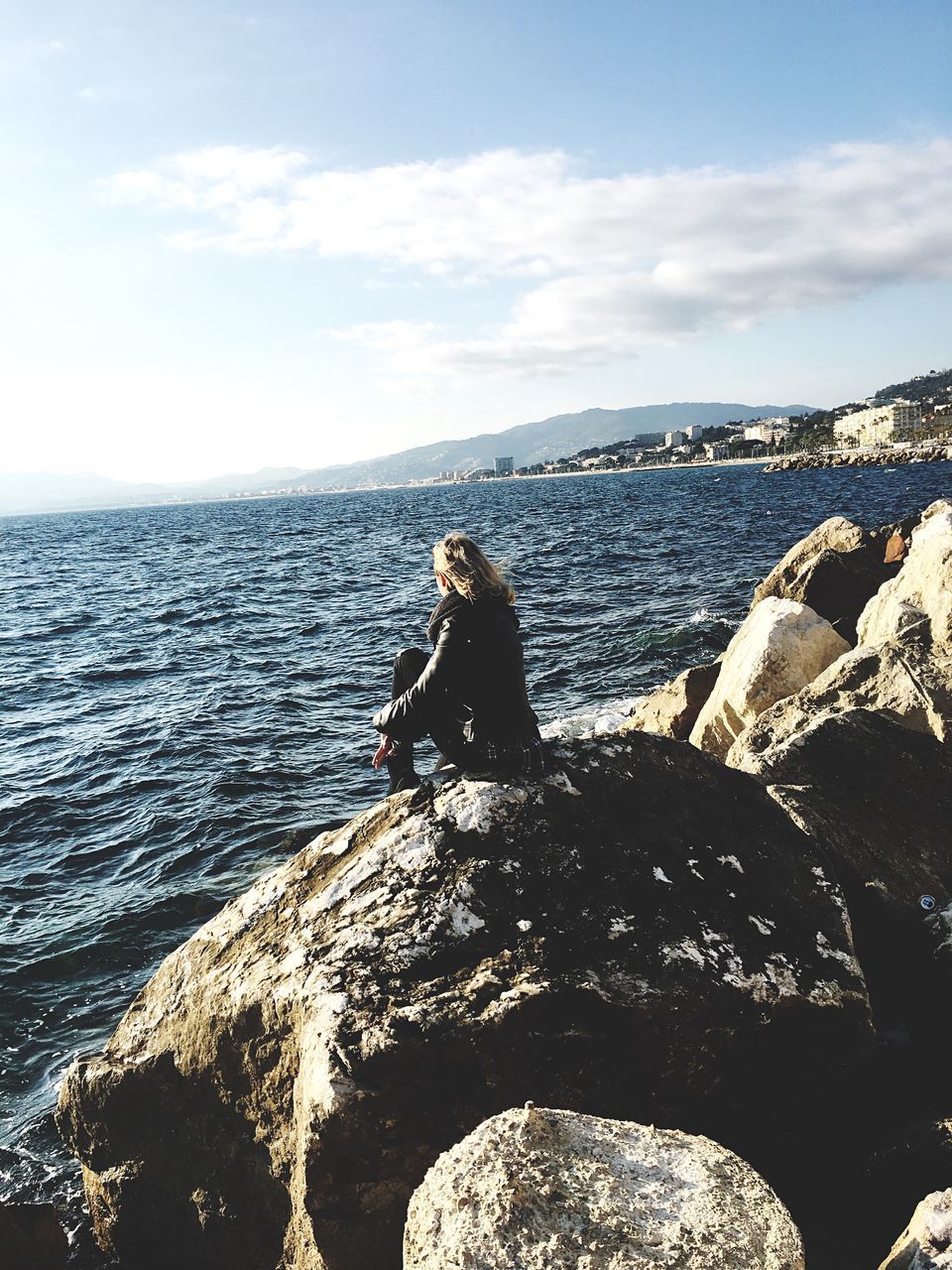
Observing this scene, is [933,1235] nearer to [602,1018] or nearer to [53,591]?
[602,1018]

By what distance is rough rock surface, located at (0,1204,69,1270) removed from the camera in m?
4.86

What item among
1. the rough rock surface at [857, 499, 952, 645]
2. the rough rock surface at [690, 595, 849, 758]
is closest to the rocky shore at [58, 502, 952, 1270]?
the rough rock surface at [857, 499, 952, 645]

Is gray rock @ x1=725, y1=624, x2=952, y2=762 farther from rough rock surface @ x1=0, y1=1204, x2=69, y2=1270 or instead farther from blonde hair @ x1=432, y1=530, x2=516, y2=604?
rough rock surface @ x1=0, y1=1204, x2=69, y2=1270

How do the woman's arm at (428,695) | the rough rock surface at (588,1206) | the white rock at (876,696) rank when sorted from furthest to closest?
1. the white rock at (876,696)
2. the woman's arm at (428,695)
3. the rough rock surface at (588,1206)

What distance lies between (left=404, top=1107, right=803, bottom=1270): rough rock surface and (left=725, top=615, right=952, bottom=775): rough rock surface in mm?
4807

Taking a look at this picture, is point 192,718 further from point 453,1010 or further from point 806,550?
point 453,1010

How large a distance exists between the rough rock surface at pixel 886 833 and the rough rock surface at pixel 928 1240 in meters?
1.73

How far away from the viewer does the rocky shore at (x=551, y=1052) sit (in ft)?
10.4

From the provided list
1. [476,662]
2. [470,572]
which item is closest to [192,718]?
[476,662]

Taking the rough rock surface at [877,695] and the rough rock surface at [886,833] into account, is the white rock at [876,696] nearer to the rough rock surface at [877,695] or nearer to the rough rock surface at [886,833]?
the rough rock surface at [877,695]

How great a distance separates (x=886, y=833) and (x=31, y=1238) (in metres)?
5.84

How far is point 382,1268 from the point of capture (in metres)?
3.93

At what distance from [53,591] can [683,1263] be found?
1836 inches

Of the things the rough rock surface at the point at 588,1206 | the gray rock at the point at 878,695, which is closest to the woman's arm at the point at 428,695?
the rough rock surface at the point at 588,1206
